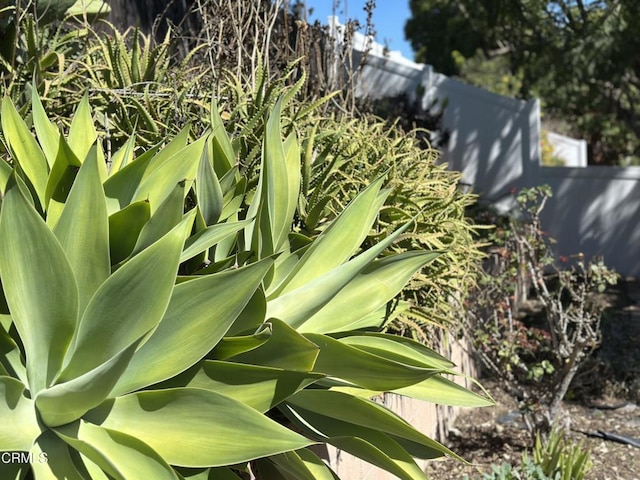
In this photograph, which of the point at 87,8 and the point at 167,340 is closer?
the point at 167,340

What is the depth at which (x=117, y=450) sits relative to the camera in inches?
59.7

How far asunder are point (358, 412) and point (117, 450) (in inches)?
27.3

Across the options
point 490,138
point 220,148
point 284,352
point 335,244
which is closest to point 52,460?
point 284,352

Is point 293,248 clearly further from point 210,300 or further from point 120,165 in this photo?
point 210,300

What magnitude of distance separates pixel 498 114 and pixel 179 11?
7.62m

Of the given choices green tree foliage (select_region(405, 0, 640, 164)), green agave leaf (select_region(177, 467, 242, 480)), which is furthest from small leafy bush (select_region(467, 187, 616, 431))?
green tree foliage (select_region(405, 0, 640, 164))

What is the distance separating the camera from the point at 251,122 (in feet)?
9.51

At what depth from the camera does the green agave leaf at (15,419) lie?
4.64 feet

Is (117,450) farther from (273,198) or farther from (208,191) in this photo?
(273,198)

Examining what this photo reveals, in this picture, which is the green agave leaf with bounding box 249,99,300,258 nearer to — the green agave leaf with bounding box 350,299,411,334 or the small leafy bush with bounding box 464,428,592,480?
the green agave leaf with bounding box 350,299,411,334

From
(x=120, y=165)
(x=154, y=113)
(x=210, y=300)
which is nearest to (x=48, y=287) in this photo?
(x=210, y=300)

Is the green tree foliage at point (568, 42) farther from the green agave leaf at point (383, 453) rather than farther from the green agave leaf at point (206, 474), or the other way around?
the green agave leaf at point (206, 474)

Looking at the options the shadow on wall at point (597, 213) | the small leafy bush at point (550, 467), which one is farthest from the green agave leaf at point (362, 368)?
the shadow on wall at point (597, 213)

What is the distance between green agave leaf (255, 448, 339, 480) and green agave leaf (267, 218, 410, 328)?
37 cm
